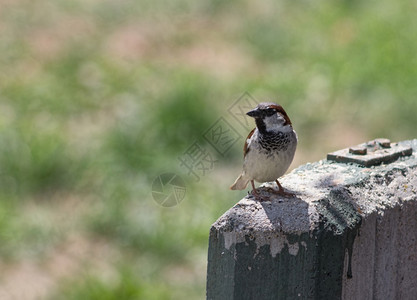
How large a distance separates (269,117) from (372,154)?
1.25ft

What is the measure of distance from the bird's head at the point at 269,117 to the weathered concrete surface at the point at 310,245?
0.34 metres

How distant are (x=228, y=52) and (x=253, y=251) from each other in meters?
5.45

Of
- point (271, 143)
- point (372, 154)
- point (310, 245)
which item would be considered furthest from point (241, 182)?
point (310, 245)

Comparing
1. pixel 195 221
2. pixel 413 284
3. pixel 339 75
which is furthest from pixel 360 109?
pixel 413 284

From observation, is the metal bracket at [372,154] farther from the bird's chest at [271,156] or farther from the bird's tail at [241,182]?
the bird's tail at [241,182]

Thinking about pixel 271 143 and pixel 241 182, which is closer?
pixel 271 143

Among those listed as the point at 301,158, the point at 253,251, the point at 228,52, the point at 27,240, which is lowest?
the point at 253,251

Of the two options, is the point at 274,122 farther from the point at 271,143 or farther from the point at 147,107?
the point at 147,107

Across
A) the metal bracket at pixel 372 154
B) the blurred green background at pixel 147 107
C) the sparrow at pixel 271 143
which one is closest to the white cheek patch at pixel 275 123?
the sparrow at pixel 271 143

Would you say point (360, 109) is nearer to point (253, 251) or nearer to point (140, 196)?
point (140, 196)

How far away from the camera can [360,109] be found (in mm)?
6324

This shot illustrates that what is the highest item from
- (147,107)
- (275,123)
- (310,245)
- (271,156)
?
(147,107)

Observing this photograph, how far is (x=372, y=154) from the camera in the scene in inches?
105

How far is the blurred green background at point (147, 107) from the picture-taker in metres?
4.69
